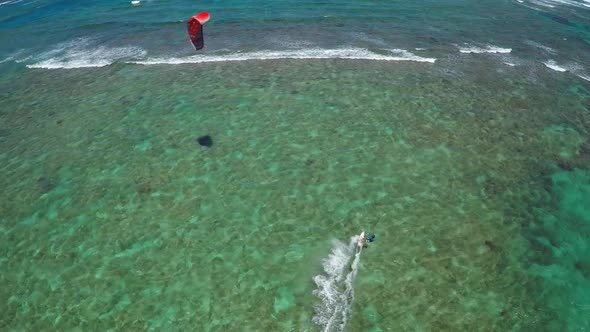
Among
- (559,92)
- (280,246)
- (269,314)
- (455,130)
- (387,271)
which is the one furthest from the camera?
(559,92)

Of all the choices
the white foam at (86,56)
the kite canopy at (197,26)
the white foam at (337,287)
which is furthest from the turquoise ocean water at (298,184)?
the kite canopy at (197,26)

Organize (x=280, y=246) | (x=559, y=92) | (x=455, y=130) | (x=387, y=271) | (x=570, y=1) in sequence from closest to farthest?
(x=387, y=271)
(x=280, y=246)
(x=455, y=130)
(x=559, y=92)
(x=570, y=1)

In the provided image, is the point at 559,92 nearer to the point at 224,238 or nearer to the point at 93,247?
the point at 224,238

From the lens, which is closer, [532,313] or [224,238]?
[532,313]

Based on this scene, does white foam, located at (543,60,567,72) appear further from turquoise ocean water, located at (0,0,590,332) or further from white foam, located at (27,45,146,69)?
white foam, located at (27,45,146,69)

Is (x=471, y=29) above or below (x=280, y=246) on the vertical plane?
above

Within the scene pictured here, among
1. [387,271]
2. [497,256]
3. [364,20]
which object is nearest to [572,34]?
[364,20]
